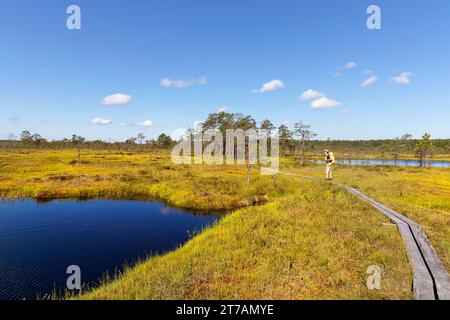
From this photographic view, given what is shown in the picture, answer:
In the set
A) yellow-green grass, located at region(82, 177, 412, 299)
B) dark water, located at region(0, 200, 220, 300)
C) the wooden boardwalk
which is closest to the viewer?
the wooden boardwalk

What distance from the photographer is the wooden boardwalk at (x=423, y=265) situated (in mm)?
6586

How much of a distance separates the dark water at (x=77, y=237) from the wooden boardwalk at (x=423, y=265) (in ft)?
36.7

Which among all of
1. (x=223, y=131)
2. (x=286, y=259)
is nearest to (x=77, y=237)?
(x=286, y=259)

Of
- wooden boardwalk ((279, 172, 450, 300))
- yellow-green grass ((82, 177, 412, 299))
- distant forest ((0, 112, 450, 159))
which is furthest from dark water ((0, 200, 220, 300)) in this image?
distant forest ((0, 112, 450, 159))

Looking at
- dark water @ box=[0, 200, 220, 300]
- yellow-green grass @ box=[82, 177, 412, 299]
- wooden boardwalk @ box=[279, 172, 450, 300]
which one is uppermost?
wooden boardwalk @ box=[279, 172, 450, 300]

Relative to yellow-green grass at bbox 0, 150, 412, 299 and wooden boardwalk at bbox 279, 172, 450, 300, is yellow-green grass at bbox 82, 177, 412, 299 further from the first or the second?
wooden boardwalk at bbox 279, 172, 450, 300

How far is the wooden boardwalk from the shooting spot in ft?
21.6

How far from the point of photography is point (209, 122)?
4035 inches

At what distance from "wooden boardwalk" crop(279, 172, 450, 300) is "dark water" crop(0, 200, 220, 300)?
11193 millimetres

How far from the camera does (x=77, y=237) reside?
17.1 metres
